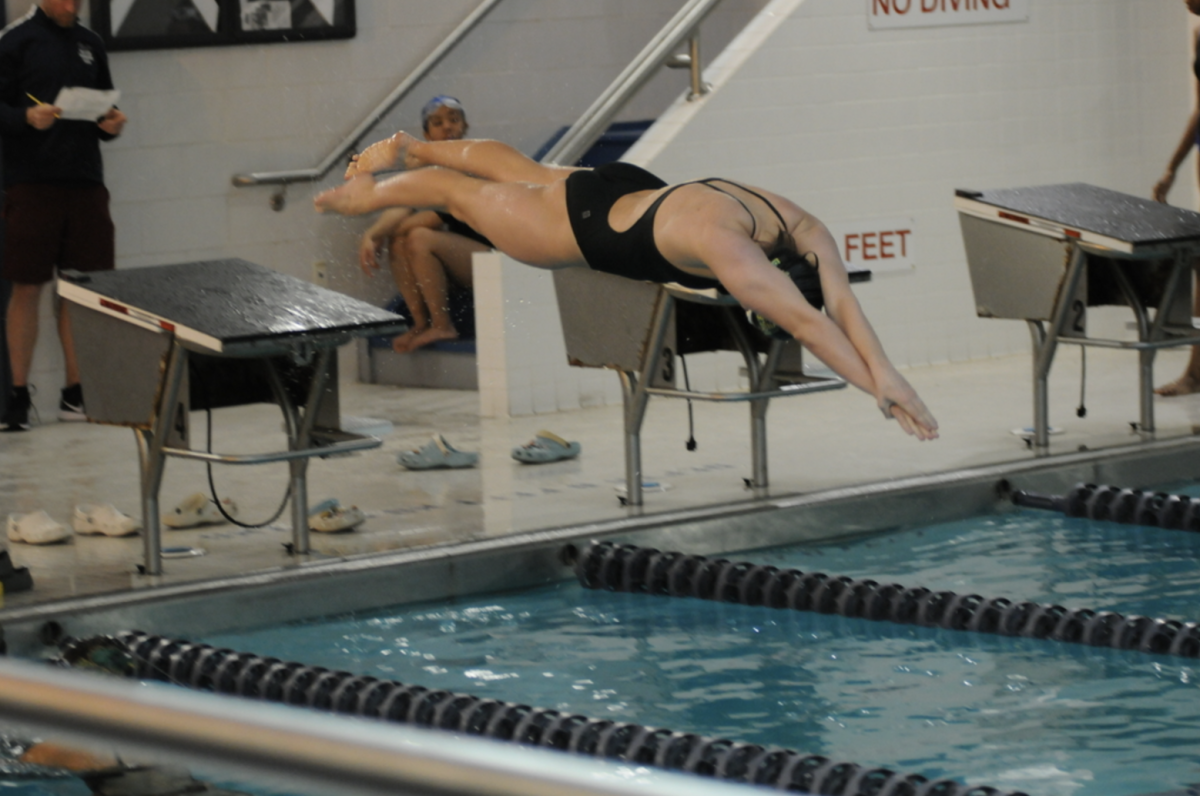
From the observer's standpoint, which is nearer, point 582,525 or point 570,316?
point 582,525

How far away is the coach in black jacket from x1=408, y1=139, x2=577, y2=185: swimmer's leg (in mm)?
2906

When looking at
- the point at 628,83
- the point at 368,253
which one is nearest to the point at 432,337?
the point at 368,253

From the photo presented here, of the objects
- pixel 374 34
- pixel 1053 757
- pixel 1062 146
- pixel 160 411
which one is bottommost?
pixel 1053 757

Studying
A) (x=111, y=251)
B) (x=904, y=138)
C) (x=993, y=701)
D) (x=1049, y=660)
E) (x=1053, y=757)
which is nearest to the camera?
(x=1053, y=757)

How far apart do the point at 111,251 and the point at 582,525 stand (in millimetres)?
3291

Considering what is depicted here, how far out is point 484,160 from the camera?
5.00 meters

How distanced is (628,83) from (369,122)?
5.28 ft

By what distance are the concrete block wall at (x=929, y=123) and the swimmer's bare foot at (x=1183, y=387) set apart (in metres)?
1.66

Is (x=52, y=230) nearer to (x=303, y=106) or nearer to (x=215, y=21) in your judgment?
(x=215, y=21)

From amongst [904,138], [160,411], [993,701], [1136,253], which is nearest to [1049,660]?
[993,701]

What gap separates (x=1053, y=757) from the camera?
3.70 meters

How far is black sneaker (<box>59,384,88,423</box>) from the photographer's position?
312 inches

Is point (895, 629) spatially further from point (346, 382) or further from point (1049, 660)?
point (346, 382)

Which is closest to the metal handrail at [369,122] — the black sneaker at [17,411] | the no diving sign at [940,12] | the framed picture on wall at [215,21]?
the framed picture on wall at [215,21]
